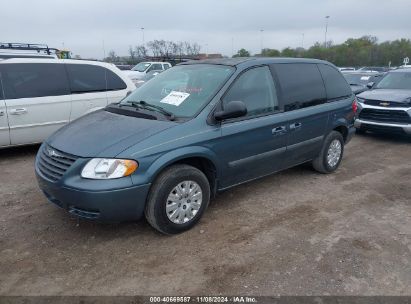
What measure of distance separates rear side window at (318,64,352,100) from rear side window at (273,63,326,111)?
148mm

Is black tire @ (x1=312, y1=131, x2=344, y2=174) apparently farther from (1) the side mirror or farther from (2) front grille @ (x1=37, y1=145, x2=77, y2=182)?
(2) front grille @ (x1=37, y1=145, x2=77, y2=182)

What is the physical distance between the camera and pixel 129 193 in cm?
339

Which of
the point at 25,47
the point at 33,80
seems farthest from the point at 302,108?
the point at 25,47

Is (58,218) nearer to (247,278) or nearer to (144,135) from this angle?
(144,135)

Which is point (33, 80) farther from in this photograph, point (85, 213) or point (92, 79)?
point (85, 213)

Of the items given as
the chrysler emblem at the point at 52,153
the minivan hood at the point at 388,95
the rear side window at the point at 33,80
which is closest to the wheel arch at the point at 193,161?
the chrysler emblem at the point at 52,153

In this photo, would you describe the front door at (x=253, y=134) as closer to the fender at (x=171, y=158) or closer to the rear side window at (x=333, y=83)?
the fender at (x=171, y=158)

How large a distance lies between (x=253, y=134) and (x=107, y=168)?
5.79 ft

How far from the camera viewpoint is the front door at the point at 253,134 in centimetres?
415

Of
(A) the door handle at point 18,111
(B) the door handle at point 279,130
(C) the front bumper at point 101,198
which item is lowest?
(C) the front bumper at point 101,198

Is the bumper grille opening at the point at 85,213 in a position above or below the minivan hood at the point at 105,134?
below

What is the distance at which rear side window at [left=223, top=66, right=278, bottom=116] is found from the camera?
425 cm

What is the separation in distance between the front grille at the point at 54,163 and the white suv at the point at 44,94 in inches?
104

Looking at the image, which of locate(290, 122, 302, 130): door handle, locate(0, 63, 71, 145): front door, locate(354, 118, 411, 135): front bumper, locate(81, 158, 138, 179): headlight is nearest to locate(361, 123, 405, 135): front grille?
locate(354, 118, 411, 135): front bumper
